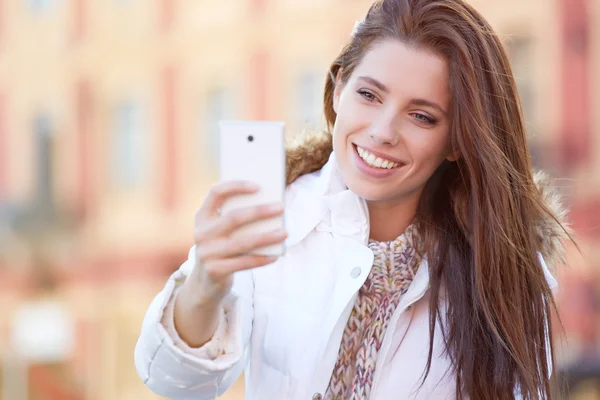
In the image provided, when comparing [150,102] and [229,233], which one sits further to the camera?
[150,102]

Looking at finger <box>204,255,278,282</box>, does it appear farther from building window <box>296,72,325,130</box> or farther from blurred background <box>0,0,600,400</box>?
building window <box>296,72,325,130</box>

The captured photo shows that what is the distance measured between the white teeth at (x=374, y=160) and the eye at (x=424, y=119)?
0.41 feet

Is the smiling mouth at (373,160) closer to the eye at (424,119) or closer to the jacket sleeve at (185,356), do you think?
the eye at (424,119)

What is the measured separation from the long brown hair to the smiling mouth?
0.66 feet

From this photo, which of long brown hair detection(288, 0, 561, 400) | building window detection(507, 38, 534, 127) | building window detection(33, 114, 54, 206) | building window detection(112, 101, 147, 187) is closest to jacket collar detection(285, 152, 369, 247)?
long brown hair detection(288, 0, 561, 400)

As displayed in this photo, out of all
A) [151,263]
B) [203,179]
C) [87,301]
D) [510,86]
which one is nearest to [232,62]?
[203,179]

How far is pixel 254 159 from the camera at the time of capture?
1.92m

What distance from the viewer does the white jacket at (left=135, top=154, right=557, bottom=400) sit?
2.35 meters

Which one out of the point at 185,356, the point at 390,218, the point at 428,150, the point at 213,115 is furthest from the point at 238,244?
the point at 213,115

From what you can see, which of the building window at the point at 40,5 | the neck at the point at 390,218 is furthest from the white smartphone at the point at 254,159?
the building window at the point at 40,5

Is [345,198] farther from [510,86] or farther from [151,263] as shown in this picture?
[151,263]

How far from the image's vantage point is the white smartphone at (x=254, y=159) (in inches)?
74.9

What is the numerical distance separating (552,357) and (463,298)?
0.29m

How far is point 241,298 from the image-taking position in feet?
7.68
